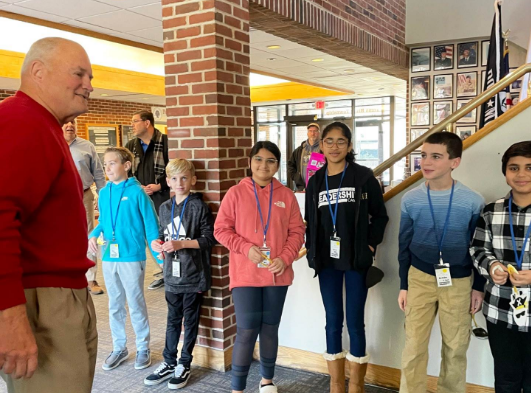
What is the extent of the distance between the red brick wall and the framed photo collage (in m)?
7.00

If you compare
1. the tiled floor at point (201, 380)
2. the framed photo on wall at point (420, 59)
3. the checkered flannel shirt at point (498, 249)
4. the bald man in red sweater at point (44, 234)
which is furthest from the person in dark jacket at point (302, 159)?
the bald man in red sweater at point (44, 234)

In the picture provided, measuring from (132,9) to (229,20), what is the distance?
213 centimetres

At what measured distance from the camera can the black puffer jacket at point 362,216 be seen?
244 centimetres

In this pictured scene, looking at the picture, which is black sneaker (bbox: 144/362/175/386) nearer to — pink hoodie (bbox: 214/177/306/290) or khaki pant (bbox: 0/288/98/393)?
pink hoodie (bbox: 214/177/306/290)

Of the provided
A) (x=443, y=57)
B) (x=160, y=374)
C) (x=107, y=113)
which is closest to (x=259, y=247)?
(x=160, y=374)

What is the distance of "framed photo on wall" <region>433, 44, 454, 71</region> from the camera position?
645 centimetres

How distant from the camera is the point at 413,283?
2.34m

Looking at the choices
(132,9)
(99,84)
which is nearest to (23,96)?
(132,9)

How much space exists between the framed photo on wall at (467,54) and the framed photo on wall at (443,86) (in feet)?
0.73

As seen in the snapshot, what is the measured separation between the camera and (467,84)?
634 cm

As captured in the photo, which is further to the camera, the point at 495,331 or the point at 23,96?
the point at 495,331

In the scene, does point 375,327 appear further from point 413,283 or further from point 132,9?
point 132,9

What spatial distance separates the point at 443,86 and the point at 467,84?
319 mm

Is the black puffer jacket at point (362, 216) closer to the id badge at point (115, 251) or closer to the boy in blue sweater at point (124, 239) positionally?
the boy in blue sweater at point (124, 239)
